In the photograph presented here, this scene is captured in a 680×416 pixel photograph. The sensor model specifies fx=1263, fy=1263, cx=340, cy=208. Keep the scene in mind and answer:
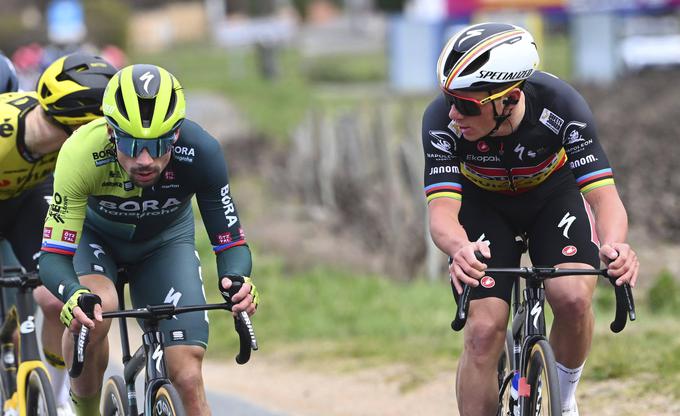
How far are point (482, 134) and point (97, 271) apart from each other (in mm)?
2013

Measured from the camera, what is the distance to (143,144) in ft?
18.3

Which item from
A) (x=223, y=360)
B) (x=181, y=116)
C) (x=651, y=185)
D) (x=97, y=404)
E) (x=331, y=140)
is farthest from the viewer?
(x=331, y=140)

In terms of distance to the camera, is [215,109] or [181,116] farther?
[215,109]

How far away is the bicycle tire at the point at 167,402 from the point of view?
542 cm

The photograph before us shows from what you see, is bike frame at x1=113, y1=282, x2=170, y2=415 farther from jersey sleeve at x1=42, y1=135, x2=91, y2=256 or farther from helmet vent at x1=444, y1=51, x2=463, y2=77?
helmet vent at x1=444, y1=51, x2=463, y2=77

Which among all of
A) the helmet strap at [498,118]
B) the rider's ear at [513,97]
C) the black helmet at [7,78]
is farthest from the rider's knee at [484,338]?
the black helmet at [7,78]

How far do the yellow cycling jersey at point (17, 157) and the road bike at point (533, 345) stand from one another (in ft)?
9.10

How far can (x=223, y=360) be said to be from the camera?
40.2 ft

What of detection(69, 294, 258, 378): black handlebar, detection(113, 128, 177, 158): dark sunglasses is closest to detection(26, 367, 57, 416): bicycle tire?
detection(69, 294, 258, 378): black handlebar

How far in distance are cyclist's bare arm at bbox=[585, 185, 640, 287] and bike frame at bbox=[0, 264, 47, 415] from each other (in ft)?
9.78

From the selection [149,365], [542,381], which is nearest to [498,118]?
[542,381]

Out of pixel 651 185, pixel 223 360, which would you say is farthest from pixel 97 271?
pixel 651 185

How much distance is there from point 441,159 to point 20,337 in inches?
108

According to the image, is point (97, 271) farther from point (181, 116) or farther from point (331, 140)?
point (331, 140)
